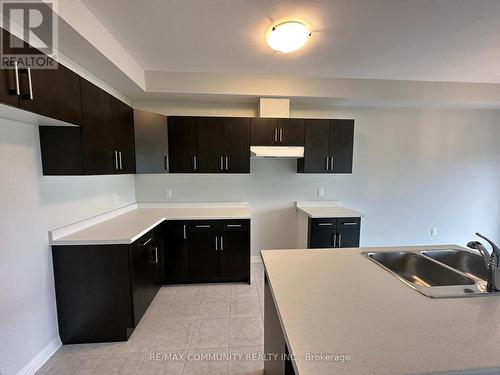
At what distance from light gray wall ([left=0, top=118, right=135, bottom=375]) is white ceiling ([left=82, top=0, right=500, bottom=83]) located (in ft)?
3.95

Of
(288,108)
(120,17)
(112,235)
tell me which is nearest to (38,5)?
(120,17)

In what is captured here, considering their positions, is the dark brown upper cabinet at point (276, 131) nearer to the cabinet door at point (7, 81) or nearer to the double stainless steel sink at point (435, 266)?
the double stainless steel sink at point (435, 266)

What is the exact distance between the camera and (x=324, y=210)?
10.5 feet

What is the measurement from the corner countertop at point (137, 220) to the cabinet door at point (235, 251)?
0.16m

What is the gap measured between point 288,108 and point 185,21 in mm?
1672

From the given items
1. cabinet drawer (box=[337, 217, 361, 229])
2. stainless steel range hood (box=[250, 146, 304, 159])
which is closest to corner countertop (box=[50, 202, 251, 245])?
stainless steel range hood (box=[250, 146, 304, 159])

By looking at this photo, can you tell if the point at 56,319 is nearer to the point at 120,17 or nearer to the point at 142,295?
the point at 142,295

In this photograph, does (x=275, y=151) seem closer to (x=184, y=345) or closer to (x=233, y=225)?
(x=233, y=225)

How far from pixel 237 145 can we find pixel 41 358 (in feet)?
8.75

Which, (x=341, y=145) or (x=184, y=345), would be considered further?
(x=341, y=145)

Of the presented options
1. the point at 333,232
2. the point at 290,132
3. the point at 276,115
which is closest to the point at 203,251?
the point at 333,232

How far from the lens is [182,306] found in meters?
2.41

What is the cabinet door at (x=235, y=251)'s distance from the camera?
280 centimetres

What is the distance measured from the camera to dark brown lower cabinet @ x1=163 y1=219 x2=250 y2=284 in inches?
108
